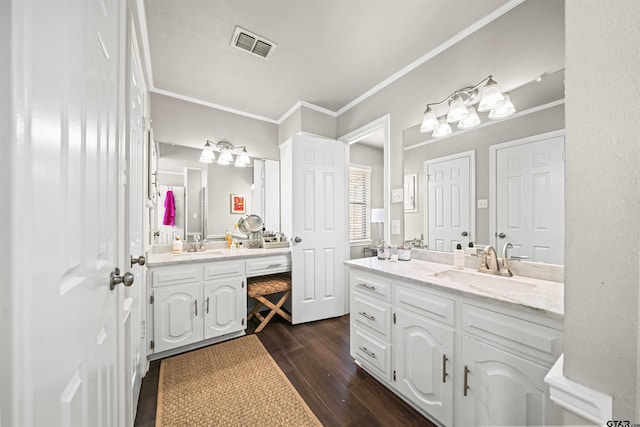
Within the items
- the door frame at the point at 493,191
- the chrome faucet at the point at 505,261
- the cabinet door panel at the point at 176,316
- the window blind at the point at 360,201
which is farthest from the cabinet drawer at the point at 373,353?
the window blind at the point at 360,201

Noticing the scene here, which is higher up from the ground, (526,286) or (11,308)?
(11,308)

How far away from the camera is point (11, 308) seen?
32 cm

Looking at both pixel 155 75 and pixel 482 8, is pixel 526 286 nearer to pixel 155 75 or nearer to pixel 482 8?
pixel 482 8

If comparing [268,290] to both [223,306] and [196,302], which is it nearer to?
[223,306]

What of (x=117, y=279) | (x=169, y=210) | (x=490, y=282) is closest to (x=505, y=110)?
(x=490, y=282)

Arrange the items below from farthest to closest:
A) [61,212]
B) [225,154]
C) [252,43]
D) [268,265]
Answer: [225,154] → [268,265] → [252,43] → [61,212]

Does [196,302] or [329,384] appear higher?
[196,302]

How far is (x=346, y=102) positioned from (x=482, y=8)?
4.94ft

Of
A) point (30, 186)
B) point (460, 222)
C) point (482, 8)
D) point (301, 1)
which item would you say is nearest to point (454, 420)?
point (460, 222)

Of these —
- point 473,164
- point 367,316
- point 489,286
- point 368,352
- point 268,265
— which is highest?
point 473,164

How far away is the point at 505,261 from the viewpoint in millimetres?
1535

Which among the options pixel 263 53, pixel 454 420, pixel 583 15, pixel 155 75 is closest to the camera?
pixel 583 15

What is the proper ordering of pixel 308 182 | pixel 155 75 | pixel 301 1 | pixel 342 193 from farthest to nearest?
pixel 342 193 < pixel 308 182 < pixel 155 75 < pixel 301 1

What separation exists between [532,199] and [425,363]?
1.19 metres
